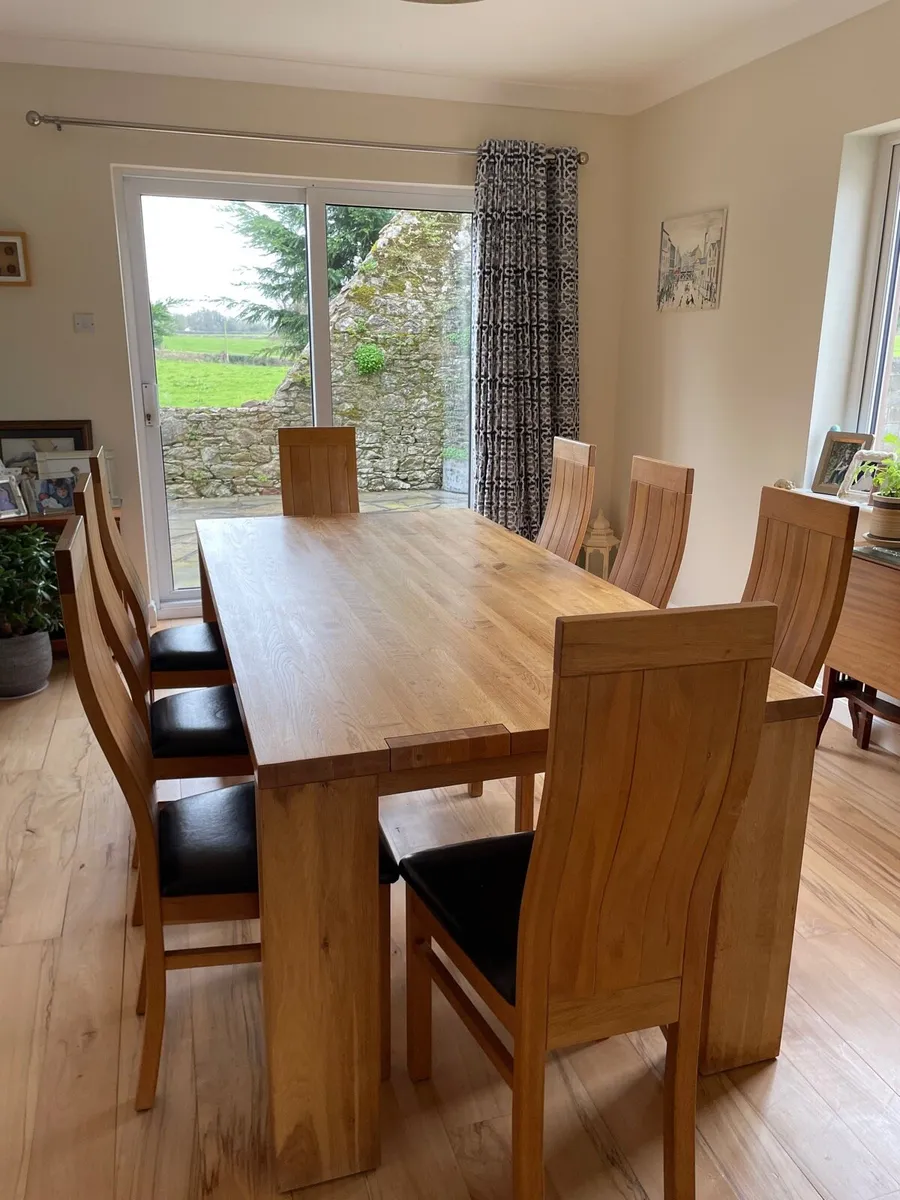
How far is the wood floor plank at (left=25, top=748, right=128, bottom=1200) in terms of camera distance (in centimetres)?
150

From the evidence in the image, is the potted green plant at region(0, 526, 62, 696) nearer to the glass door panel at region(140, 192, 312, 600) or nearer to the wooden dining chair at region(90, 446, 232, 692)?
the wooden dining chair at region(90, 446, 232, 692)

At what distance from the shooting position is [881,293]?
336 centimetres

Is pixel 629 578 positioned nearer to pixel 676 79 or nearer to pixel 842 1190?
pixel 842 1190

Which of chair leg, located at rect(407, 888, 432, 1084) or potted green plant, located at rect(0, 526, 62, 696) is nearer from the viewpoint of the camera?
chair leg, located at rect(407, 888, 432, 1084)

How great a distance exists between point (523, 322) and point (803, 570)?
2906 millimetres

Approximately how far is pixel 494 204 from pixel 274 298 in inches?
46.4

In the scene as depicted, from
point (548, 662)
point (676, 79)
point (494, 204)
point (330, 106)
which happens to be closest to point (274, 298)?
point (330, 106)

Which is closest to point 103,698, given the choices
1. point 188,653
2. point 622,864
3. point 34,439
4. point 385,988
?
point 385,988

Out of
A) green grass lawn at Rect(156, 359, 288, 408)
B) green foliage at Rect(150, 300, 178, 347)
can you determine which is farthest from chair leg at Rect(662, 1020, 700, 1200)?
green foliage at Rect(150, 300, 178, 347)

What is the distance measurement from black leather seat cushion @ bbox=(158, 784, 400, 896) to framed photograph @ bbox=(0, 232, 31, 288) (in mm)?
3110

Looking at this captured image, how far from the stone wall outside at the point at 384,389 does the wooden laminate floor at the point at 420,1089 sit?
2645 mm

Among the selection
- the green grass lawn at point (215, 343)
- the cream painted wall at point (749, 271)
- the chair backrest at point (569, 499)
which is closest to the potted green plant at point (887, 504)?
the cream painted wall at point (749, 271)

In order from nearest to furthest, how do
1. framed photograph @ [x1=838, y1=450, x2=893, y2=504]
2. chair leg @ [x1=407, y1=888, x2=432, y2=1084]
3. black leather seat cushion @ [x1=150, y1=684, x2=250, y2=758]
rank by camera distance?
chair leg @ [x1=407, y1=888, x2=432, y2=1084], black leather seat cushion @ [x1=150, y1=684, x2=250, y2=758], framed photograph @ [x1=838, y1=450, x2=893, y2=504]

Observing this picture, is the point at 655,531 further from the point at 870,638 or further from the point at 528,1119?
the point at 528,1119
